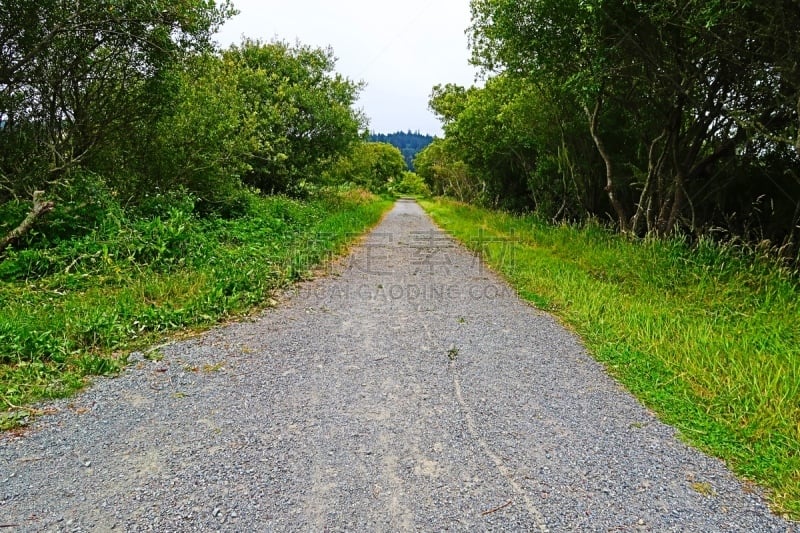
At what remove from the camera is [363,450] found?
8.35 ft

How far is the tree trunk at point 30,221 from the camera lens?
595cm

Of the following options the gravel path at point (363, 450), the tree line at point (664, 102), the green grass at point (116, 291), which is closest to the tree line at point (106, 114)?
the green grass at point (116, 291)

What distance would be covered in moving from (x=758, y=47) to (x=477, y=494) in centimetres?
754

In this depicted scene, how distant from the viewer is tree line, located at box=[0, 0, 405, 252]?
6.38 metres

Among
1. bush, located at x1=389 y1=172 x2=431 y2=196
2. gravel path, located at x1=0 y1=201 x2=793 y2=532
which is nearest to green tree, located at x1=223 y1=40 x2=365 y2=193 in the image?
gravel path, located at x1=0 y1=201 x2=793 y2=532

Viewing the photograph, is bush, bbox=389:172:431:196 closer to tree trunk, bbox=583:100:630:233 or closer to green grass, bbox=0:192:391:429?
tree trunk, bbox=583:100:630:233

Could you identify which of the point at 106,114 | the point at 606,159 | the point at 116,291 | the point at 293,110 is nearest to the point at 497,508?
the point at 116,291

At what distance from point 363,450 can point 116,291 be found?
13.3 ft

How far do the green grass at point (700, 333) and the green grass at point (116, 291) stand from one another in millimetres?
3842

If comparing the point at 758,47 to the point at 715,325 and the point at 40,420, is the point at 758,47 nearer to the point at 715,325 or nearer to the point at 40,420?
the point at 715,325

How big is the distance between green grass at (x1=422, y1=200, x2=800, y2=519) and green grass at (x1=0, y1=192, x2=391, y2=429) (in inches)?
151

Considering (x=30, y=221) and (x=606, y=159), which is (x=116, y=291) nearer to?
(x=30, y=221)

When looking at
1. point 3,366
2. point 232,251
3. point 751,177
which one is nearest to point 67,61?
point 232,251

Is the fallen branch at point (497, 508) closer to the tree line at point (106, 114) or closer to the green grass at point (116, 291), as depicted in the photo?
the green grass at point (116, 291)
